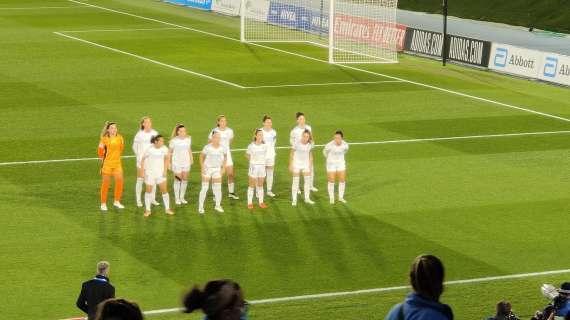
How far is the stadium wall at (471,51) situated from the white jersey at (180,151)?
2174 centimetres

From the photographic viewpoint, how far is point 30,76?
41.9 meters

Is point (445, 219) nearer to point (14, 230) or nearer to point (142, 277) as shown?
point (142, 277)

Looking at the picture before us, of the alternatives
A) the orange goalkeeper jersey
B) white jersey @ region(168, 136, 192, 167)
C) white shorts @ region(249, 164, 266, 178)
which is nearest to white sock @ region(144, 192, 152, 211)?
the orange goalkeeper jersey

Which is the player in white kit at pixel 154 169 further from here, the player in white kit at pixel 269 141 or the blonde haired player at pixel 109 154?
the player in white kit at pixel 269 141

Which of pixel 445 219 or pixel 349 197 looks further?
pixel 349 197

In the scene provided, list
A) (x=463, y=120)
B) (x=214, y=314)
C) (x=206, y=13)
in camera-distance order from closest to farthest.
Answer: (x=214, y=314), (x=463, y=120), (x=206, y=13)

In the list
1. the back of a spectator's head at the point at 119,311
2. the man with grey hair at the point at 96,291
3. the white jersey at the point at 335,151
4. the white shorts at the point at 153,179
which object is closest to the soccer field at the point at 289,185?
the white shorts at the point at 153,179

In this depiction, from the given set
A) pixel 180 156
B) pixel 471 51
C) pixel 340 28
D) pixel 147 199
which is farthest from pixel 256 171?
pixel 340 28

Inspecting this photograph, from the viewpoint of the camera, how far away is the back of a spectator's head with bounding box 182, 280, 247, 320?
21.8 ft

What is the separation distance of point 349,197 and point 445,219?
277 cm

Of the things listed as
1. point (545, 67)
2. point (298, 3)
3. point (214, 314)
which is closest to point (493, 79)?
point (545, 67)

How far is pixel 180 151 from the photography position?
23547 mm

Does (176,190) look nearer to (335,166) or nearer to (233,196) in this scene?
(233,196)

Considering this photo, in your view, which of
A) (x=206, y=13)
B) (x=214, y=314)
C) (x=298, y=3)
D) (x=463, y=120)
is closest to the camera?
(x=214, y=314)
